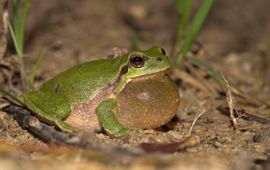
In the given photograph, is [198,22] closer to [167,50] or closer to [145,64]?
[145,64]

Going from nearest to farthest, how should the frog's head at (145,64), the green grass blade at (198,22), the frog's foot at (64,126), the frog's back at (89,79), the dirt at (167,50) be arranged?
the dirt at (167,50)
the frog's foot at (64,126)
the frog's head at (145,64)
the frog's back at (89,79)
the green grass blade at (198,22)

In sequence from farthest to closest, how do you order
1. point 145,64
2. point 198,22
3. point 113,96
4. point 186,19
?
point 186,19
point 198,22
point 113,96
point 145,64

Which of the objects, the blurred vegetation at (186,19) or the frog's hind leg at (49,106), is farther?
the blurred vegetation at (186,19)

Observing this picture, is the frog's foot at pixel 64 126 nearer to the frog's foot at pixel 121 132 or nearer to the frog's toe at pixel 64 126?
the frog's toe at pixel 64 126

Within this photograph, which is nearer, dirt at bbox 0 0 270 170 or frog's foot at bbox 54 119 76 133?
dirt at bbox 0 0 270 170

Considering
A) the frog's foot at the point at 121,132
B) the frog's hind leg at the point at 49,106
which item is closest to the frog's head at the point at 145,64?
the frog's foot at the point at 121,132

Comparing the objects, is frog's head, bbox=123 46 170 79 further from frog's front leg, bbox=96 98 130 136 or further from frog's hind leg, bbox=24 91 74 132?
frog's hind leg, bbox=24 91 74 132

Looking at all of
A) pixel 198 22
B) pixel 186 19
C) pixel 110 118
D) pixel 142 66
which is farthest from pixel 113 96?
pixel 186 19

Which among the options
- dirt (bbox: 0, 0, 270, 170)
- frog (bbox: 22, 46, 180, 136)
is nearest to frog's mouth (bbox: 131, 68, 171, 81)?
frog (bbox: 22, 46, 180, 136)
